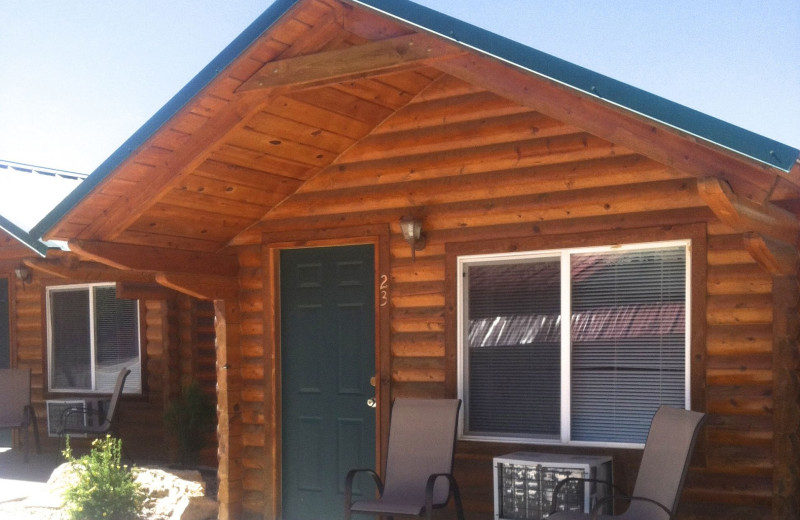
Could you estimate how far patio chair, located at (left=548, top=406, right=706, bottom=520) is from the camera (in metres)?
4.58

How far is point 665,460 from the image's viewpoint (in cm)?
475

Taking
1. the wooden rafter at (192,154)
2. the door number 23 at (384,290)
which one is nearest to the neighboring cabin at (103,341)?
the wooden rafter at (192,154)

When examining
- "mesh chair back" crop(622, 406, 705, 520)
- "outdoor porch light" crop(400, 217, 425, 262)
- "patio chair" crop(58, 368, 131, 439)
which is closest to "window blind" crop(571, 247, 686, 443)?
"mesh chair back" crop(622, 406, 705, 520)

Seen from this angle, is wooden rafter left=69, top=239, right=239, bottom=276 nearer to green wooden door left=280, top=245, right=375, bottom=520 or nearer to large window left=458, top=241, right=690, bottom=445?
green wooden door left=280, top=245, right=375, bottom=520

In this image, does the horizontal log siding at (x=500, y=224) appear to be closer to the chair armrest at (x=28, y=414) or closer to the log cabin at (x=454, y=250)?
the log cabin at (x=454, y=250)

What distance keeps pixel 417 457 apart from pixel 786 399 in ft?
7.22

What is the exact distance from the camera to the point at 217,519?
7.25 metres

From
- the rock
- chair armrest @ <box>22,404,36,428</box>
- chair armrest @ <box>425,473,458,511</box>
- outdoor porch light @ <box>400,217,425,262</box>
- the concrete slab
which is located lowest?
the concrete slab

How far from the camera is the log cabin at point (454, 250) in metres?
4.64

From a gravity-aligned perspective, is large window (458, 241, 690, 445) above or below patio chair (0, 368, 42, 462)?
above

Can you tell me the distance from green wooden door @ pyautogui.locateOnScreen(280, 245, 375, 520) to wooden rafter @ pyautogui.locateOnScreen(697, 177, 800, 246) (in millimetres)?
2754

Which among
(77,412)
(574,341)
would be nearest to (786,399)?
(574,341)

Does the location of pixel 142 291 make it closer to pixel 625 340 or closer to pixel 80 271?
pixel 80 271

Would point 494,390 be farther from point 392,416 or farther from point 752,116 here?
point 752,116
